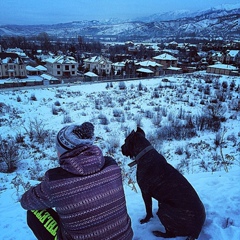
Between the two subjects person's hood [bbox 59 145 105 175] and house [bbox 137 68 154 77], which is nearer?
person's hood [bbox 59 145 105 175]

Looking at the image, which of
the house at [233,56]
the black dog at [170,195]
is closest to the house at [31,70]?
the black dog at [170,195]

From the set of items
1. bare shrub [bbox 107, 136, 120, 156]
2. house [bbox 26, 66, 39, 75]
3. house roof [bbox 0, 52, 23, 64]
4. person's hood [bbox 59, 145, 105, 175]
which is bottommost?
house [bbox 26, 66, 39, 75]

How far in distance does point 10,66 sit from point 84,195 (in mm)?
38966

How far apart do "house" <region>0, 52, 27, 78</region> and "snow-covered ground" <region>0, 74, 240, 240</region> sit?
65.4 ft

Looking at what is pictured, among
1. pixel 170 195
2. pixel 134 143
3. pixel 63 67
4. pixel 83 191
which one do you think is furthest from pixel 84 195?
pixel 63 67

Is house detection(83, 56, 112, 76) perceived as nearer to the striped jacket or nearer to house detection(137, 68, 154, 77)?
house detection(137, 68, 154, 77)

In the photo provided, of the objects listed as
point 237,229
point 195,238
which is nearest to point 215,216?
point 237,229

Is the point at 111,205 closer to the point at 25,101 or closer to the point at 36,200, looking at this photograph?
the point at 36,200

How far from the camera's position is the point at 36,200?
1852mm

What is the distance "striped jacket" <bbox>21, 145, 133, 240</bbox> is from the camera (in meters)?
1.64

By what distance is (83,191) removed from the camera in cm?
166

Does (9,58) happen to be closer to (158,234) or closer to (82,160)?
(158,234)

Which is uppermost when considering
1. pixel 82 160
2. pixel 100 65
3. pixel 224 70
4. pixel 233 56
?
pixel 82 160

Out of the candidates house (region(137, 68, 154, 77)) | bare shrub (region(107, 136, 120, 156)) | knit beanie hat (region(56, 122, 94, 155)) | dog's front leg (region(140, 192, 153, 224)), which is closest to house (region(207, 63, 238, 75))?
house (region(137, 68, 154, 77))
